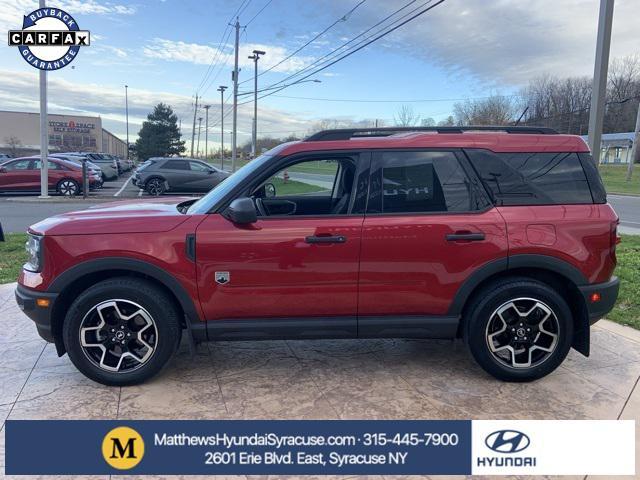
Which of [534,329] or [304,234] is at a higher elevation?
[304,234]

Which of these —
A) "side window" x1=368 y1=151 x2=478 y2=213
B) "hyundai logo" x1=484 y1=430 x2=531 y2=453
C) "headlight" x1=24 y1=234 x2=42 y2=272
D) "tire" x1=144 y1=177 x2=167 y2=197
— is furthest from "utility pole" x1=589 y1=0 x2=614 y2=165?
"tire" x1=144 y1=177 x2=167 y2=197

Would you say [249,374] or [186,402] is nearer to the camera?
[186,402]

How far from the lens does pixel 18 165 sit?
19.0 metres

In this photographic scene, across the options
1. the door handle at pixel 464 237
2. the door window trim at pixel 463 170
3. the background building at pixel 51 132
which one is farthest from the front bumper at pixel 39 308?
the background building at pixel 51 132

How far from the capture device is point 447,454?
9.21 feet

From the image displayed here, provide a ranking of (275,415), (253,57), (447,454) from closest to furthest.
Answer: (447,454)
(275,415)
(253,57)

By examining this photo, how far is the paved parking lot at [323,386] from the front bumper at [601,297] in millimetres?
551

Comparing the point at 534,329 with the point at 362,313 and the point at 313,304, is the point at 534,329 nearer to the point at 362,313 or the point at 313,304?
the point at 362,313

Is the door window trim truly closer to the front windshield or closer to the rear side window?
the rear side window

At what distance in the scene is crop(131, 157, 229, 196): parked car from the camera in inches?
781

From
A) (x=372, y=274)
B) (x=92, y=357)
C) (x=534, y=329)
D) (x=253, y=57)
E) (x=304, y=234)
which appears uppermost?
(x=253, y=57)

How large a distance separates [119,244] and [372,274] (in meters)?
1.80

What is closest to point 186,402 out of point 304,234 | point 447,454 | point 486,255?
point 304,234

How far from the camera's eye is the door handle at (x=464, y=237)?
11.6 ft
